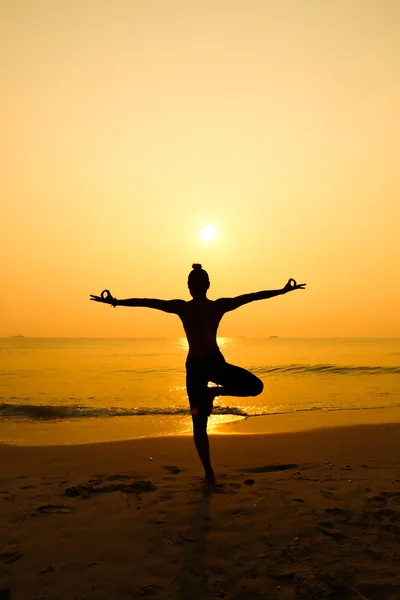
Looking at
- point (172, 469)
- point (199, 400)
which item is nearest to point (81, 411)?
point (172, 469)

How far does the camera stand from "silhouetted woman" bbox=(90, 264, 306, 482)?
226 inches

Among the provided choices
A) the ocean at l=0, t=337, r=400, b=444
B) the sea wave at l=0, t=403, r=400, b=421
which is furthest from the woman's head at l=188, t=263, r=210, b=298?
the sea wave at l=0, t=403, r=400, b=421

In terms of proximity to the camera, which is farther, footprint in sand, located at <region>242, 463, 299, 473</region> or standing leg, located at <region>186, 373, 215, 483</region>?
footprint in sand, located at <region>242, 463, 299, 473</region>

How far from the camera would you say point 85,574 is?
11.8 ft

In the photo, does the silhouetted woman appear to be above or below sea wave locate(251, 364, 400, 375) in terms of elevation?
above

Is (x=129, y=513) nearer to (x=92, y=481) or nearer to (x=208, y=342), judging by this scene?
(x=92, y=481)

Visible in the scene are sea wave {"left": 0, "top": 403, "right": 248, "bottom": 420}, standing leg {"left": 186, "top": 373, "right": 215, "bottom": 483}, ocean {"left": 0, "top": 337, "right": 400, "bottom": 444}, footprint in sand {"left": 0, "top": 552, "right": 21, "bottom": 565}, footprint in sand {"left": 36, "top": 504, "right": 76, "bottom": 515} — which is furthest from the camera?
sea wave {"left": 0, "top": 403, "right": 248, "bottom": 420}

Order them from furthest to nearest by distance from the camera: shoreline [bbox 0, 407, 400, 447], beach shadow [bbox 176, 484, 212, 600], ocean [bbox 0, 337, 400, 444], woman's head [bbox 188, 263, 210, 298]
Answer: ocean [bbox 0, 337, 400, 444] → shoreline [bbox 0, 407, 400, 447] → woman's head [bbox 188, 263, 210, 298] → beach shadow [bbox 176, 484, 212, 600]

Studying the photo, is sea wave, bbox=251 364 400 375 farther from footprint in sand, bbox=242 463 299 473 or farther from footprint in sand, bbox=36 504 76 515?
footprint in sand, bbox=36 504 76 515

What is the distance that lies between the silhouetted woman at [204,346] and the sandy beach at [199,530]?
3.73 feet

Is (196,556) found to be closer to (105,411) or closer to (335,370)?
(105,411)

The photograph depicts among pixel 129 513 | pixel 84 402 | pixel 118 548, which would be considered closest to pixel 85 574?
pixel 118 548

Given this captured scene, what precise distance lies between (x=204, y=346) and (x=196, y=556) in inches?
100

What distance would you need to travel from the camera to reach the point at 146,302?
5848 mm
